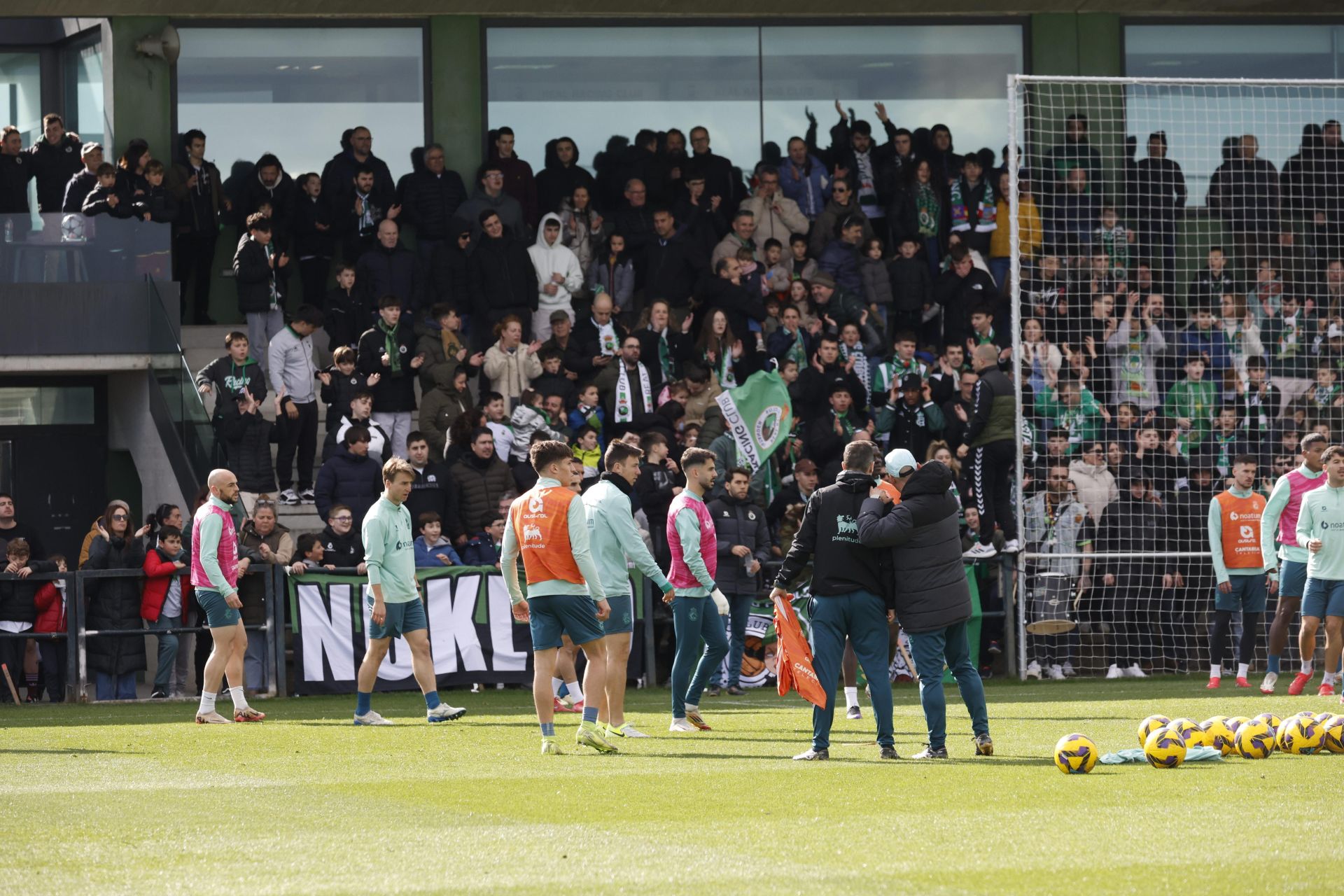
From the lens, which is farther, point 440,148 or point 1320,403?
point 440,148

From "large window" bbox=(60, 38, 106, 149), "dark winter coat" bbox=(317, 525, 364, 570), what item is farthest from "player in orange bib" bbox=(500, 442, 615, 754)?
"large window" bbox=(60, 38, 106, 149)

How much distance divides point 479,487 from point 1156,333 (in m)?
8.22

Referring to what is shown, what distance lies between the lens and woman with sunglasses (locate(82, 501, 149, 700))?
60.5ft

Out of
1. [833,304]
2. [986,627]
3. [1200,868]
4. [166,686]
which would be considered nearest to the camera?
[1200,868]

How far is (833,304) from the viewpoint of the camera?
2289 cm

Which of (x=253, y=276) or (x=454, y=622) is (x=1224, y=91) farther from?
(x=454, y=622)

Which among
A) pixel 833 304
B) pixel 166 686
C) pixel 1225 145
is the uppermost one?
pixel 1225 145

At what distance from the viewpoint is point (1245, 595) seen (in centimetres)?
1861

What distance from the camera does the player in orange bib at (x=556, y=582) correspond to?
39.2ft

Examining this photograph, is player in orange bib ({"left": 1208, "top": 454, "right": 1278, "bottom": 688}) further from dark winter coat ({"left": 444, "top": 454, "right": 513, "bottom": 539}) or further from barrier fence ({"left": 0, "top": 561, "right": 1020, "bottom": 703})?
dark winter coat ({"left": 444, "top": 454, "right": 513, "bottom": 539})

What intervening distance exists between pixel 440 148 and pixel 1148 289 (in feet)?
28.7

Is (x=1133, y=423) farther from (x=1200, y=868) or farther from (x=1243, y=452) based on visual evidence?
(x=1200, y=868)

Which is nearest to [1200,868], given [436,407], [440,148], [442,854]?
[442,854]

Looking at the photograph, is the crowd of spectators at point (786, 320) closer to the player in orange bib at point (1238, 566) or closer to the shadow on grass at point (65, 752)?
the player in orange bib at point (1238, 566)
